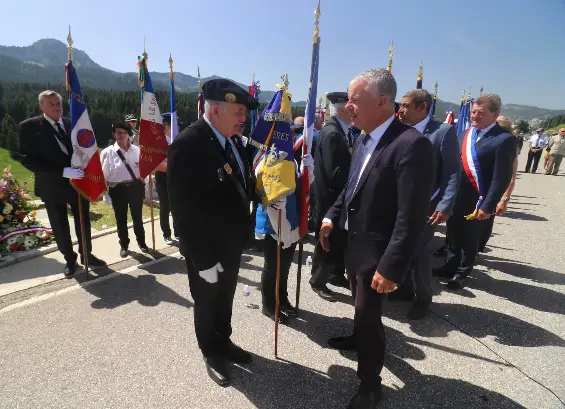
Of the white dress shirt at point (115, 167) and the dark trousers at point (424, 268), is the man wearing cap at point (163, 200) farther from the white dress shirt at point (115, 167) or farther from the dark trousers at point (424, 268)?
the dark trousers at point (424, 268)

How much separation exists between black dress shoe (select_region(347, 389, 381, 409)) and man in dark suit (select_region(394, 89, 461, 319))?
149 cm

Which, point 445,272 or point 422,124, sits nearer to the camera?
point 422,124

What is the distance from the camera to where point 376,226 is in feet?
7.27

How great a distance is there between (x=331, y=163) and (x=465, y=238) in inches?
88.8

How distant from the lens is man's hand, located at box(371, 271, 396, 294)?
2121 mm

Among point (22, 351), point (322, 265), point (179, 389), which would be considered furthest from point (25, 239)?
point (322, 265)

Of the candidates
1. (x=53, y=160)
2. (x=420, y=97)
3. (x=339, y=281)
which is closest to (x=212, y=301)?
(x=339, y=281)

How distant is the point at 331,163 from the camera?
12.3 feet

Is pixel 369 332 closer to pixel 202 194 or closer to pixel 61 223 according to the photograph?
pixel 202 194

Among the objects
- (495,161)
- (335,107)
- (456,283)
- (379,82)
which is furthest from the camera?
(456,283)

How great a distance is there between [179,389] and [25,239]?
428 cm

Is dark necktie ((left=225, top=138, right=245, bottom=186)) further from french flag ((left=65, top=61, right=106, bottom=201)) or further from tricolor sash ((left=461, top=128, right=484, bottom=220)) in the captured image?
tricolor sash ((left=461, top=128, right=484, bottom=220))

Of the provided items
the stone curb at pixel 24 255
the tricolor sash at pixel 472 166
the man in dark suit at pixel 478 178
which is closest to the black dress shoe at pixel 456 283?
the man in dark suit at pixel 478 178

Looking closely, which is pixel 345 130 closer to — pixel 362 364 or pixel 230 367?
pixel 362 364
